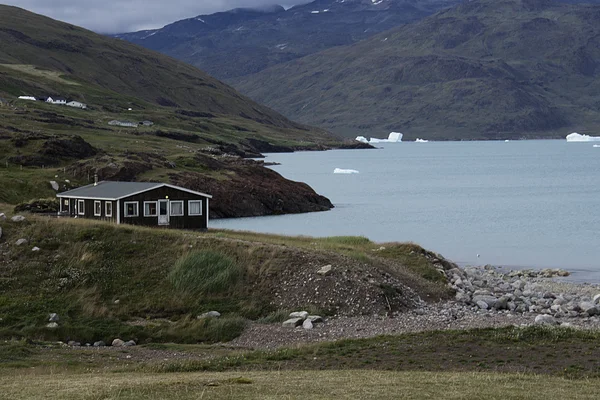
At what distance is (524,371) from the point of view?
23422 mm

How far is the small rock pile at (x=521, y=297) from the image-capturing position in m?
41.6

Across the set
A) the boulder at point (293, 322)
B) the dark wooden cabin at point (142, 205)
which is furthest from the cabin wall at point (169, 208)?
the boulder at point (293, 322)

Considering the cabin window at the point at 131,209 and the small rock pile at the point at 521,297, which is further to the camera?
the cabin window at the point at 131,209

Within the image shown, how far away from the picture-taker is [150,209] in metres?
57.0

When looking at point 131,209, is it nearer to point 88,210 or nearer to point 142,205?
point 142,205

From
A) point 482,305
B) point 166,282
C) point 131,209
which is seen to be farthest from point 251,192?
point 482,305

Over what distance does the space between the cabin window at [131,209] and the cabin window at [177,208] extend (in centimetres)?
269

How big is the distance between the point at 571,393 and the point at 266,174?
302ft

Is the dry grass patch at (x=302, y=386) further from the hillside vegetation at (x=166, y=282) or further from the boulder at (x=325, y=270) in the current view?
the boulder at (x=325, y=270)

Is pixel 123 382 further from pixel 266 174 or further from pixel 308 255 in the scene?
pixel 266 174

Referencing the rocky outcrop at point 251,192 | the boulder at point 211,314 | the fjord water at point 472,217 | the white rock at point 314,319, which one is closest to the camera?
the white rock at point 314,319

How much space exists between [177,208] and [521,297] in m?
24.4

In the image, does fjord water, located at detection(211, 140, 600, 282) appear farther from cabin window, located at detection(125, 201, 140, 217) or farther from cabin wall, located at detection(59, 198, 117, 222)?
A: cabin window, located at detection(125, 201, 140, 217)

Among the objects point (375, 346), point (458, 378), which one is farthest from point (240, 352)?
point (458, 378)
